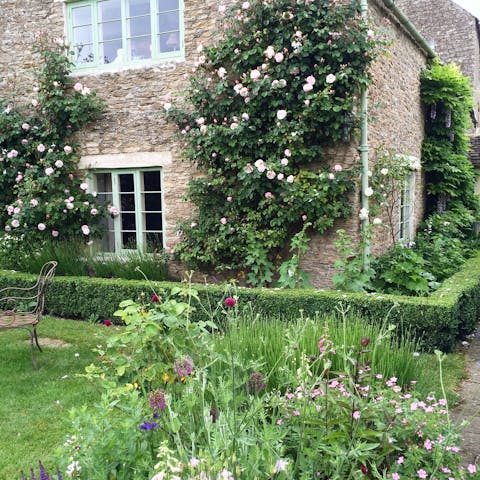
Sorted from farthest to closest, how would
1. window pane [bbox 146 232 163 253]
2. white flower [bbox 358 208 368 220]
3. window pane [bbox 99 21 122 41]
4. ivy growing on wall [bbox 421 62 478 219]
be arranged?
ivy growing on wall [bbox 421 62 478 219] < window pane [bbox 99 21 122 41] < window pane [bbox 146 232 163 253] < white flower [bbox 358 208 368 220]

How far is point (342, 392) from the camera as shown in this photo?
245 cm

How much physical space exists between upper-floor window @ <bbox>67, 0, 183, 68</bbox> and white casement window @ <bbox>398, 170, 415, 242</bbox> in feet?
16.3

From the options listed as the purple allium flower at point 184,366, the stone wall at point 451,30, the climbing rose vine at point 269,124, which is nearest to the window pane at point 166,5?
the climbing rose vine at point 269,124

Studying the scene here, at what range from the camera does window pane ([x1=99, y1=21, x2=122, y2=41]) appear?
26.6ft

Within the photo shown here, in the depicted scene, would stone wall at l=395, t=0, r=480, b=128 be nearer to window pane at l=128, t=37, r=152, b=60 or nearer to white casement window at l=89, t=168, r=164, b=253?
window pane at l=128, t=37, r=152, b=60

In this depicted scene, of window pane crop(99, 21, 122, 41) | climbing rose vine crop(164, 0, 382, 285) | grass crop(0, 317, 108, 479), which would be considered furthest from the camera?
window pane crop(99, 21, 122, 41)

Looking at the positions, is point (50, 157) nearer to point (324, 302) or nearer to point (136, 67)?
point (136, 67)

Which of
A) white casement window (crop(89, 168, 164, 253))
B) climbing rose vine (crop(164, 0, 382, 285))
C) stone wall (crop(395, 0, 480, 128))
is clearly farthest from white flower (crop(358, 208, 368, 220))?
stone wall (crop(395, 0, 480, 128))

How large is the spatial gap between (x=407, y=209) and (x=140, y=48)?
19.2ft

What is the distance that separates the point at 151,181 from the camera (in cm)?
808

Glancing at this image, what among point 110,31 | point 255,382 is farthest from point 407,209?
point 255,382

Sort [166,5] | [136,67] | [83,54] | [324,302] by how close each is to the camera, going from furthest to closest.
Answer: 1. [83,54]
2. [136,67]
3. [166,5]
4. [324,302]

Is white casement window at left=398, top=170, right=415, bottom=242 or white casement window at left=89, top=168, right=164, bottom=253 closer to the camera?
white casement window at left=89, top=168, right=164, bottom=253

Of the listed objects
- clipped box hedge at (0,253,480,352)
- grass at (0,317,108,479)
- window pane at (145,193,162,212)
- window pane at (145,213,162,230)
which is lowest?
grass at (0,317,108,479)
